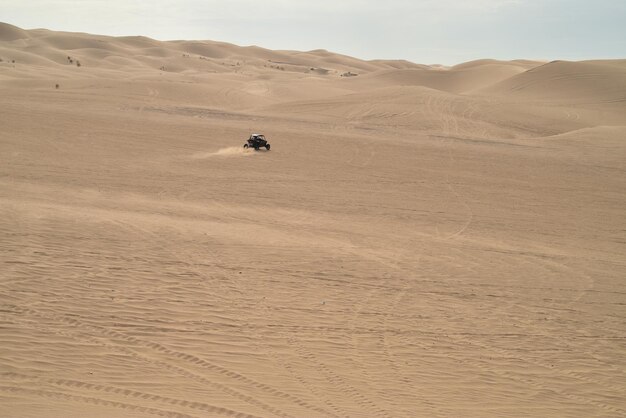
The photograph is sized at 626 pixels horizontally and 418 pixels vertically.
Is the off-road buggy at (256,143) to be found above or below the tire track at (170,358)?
above

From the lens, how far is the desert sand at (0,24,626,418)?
689 centimetres

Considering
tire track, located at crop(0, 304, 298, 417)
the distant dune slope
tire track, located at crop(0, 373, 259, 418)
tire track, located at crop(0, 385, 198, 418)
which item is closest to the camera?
tire track, located at crop(0, 385, 198, 418)

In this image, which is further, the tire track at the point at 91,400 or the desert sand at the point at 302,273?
the desert sand at the point at 302,273

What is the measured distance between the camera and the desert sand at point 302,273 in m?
6.89

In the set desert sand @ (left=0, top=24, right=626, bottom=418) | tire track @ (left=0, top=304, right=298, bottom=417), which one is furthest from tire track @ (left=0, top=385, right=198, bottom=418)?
tire track @ (left=0, top=304, right=298, bottom=417)

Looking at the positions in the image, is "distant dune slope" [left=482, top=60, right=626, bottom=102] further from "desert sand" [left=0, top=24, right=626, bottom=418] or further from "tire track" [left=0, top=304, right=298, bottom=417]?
"tire track" [left=0, top=304, right=298, bottom=417]

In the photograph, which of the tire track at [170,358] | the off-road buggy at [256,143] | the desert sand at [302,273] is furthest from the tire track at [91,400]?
the off-road buggy at [256,143]

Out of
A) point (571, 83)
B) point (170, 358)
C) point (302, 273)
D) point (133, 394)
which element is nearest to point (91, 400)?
point (133, 394)

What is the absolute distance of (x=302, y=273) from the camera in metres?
10.9

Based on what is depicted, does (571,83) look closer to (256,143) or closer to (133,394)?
(256,143)

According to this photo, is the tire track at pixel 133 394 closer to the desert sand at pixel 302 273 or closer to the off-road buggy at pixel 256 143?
the desert sand at pixel 302 273

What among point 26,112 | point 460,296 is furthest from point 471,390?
point 26,112

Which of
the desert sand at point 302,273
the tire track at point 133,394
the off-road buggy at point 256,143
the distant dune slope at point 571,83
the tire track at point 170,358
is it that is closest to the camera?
the tire track at point 133,394

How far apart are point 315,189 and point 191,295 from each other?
10403mm
